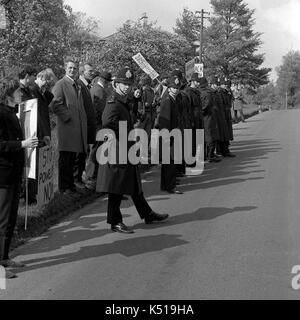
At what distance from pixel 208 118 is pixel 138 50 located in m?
15.2

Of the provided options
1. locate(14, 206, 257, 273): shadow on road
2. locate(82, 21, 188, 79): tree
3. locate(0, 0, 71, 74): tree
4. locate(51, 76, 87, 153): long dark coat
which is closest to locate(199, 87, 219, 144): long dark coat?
locate(51, 76, 87, 153): long dark coat

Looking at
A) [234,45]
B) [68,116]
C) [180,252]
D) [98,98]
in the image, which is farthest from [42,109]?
[234,45]

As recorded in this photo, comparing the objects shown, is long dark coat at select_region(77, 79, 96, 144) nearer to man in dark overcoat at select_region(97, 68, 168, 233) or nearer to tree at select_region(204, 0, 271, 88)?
man in dark overcoat at select_region(97, 68, 168, 233)

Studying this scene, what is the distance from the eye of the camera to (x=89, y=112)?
959 cm

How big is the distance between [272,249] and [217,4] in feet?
236

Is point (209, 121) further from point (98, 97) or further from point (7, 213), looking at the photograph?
point (7, 213)

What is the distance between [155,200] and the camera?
922cm

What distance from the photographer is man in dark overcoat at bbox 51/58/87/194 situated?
29.2ft

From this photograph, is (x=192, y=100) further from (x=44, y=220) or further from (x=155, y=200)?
(x=44, y=220)

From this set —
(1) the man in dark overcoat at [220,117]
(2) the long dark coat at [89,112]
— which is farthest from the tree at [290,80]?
(2) the long dark coat at [89,112]

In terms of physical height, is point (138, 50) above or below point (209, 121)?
above

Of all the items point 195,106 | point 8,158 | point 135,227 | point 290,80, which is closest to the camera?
point 8,158

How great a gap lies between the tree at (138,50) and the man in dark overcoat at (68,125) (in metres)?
19.0

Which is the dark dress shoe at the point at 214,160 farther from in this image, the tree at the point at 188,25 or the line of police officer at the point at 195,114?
the tree at the point at 188,25
